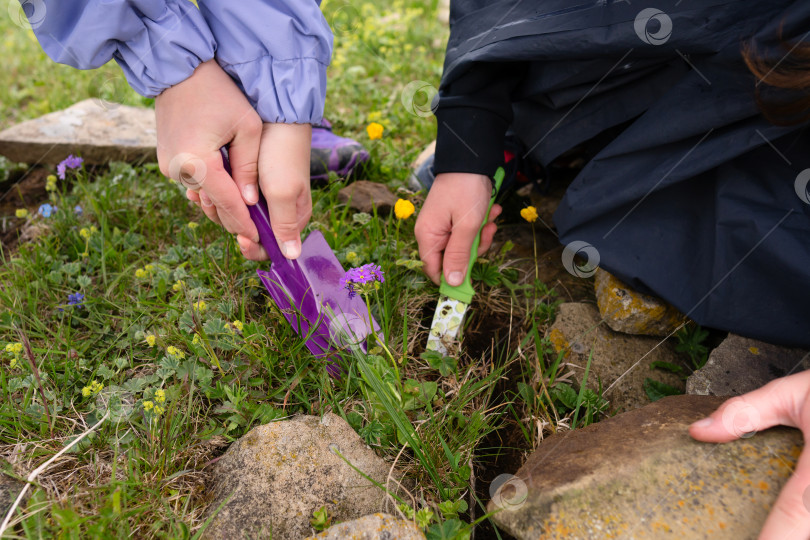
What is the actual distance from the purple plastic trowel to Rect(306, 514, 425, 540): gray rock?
1.66ft

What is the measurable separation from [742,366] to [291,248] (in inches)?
48.2

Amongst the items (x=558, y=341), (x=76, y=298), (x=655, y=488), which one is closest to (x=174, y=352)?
(x=76, y=298)

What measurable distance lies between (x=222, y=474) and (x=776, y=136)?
1520mm

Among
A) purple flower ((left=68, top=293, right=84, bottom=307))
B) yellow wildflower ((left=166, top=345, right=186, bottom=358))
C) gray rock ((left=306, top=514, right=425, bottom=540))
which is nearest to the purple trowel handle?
yellow wildflower ((left=166, top=345, right=186, bottom=358))

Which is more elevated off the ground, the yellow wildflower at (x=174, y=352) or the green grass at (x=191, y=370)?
the yellow wildflower at (x=174, y=352)

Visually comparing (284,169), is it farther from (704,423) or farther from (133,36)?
(704,423)

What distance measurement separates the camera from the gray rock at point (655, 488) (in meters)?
0.99

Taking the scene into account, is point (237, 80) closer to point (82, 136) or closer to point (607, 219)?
point (607, 219)

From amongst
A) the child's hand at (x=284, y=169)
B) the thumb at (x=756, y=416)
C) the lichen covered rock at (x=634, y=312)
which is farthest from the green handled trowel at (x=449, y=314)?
the thumb at (x=756, y=416)

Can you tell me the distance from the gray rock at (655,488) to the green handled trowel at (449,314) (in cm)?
53

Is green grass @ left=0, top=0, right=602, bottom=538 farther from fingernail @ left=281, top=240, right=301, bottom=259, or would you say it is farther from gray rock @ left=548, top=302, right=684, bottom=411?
fingernail @ left=281, top=240, right=301, bottom=259

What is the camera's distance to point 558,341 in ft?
5.40

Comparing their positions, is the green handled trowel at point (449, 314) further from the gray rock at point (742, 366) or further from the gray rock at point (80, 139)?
the gray rock at point (80, 139)

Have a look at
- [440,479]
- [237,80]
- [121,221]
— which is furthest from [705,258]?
[121,221]
